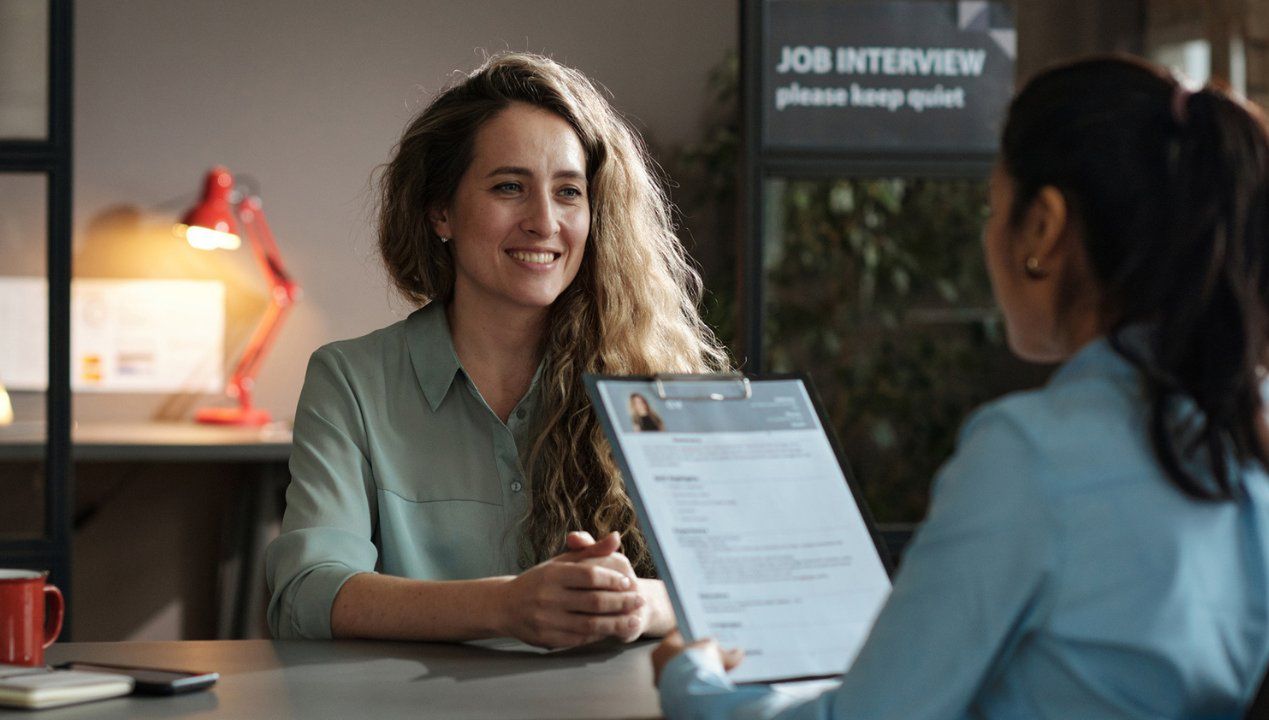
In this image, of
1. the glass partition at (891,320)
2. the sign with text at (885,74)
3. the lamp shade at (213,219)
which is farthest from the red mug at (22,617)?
the lamp shade at (213,219)

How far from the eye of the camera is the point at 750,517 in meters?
1.15

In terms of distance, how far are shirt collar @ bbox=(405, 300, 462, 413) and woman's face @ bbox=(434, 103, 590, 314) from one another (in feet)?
0.20

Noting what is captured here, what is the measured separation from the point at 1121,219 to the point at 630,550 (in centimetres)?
103

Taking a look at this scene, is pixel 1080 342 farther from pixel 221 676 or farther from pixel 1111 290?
pixel 221 676

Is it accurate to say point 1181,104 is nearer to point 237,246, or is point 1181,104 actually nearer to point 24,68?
point 24,68

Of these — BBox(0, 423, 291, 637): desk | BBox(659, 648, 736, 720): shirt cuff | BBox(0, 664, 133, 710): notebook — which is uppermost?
BBox(659, 648, 736, 720): shirt cuff

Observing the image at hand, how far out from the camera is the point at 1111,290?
895 millimetres

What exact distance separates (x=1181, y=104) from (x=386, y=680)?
2.83 ft

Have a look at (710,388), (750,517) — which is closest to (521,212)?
(710,388)

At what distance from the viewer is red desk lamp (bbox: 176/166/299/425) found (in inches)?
190

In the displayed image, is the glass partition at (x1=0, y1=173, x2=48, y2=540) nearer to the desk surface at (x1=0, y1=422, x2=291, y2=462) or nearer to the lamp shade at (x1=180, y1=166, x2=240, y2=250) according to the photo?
the desk surface at (x1=0, y1=422, x2=291, y2=462)

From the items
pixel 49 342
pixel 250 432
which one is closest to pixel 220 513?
pixel 250 432

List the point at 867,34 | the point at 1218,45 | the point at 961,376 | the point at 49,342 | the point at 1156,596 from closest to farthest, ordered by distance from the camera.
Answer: the point at 1156,596, the point at 49,342, the point at 867,34, the point at 1218,45, the point at 961,376

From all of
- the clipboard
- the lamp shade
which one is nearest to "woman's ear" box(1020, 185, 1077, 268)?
the clipboard
